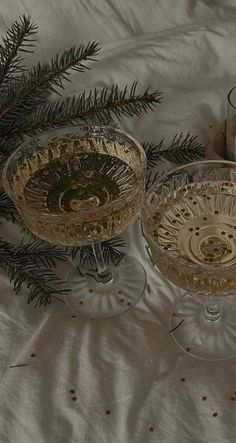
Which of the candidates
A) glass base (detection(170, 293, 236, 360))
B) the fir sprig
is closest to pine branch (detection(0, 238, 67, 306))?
the fir sprig

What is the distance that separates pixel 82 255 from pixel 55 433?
23 centimetres

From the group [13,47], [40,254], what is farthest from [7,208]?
[13,47]

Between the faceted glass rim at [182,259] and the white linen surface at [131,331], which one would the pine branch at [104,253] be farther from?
the faceted glass rim at [182,259]

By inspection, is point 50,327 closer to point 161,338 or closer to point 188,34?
point 161,338

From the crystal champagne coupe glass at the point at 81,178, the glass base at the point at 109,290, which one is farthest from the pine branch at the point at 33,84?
the glass base at the point at 109,290

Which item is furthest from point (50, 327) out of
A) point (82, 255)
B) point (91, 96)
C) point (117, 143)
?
point (91, 96)

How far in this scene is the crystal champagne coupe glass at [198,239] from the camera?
56 centimetres

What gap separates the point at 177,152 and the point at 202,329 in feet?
0.75

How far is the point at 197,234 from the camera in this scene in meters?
0.63

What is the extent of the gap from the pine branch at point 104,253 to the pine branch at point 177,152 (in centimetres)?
11

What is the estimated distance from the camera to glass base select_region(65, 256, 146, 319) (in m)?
0.71

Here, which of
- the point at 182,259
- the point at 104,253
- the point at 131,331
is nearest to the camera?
the point at 182,259

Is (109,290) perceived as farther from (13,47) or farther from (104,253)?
(13,47)

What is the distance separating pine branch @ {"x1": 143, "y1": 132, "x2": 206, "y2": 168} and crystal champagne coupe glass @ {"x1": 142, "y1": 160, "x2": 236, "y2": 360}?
5.6 inches
